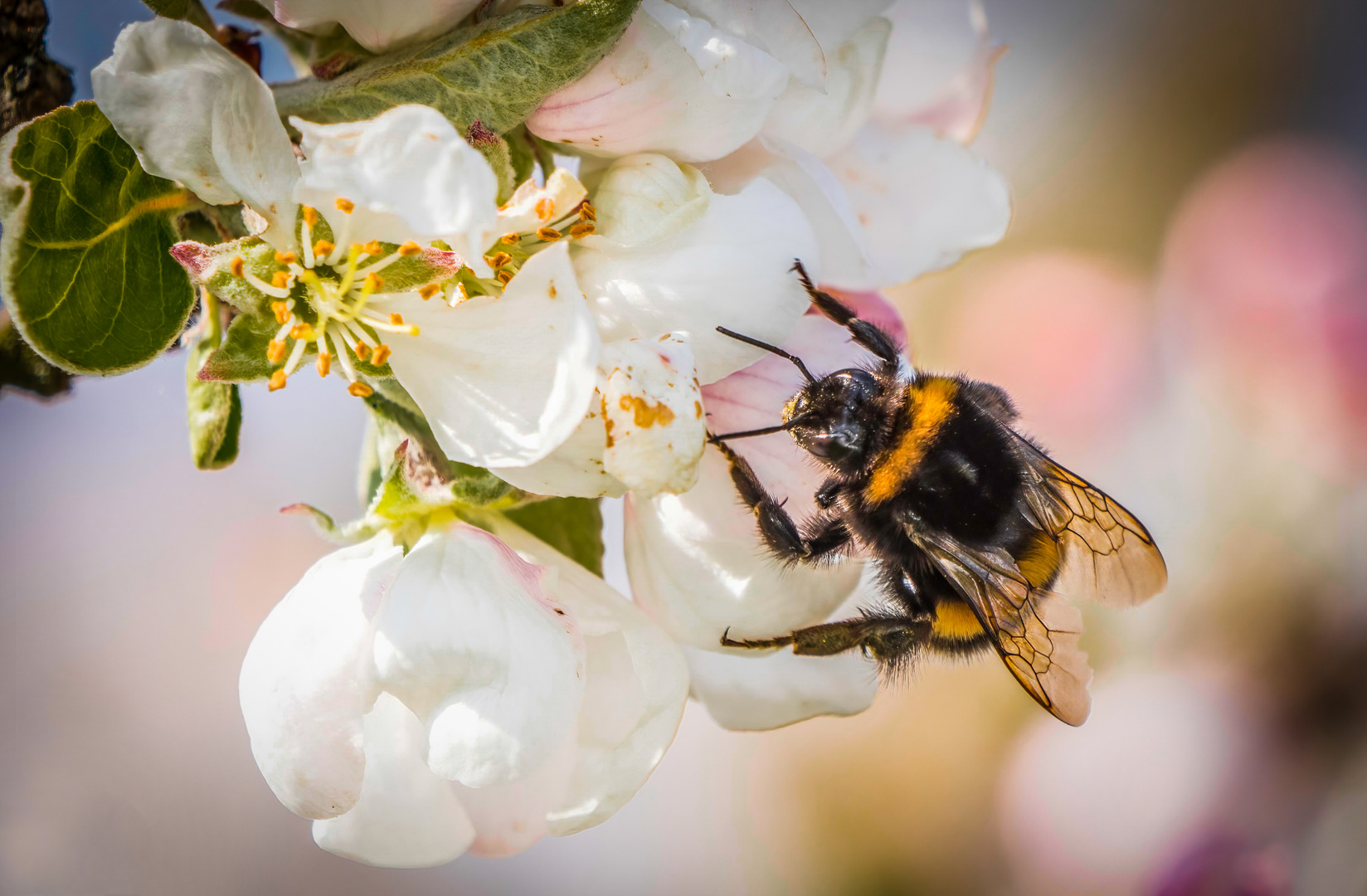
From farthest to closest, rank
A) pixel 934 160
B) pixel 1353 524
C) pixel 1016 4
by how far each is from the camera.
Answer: pixel 1016 4 → pixel 1353 524 → pixel 934 160

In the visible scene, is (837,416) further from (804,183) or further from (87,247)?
(87,247)

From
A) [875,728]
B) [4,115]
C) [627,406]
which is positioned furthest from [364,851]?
[875,728]

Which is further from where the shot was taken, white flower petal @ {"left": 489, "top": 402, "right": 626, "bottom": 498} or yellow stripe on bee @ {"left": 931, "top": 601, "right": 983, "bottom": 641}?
yellow stripe on bee @ {"left": 931, "top": 601, "right": 983, "bottom": 641}

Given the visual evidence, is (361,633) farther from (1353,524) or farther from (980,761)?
(1353,524)

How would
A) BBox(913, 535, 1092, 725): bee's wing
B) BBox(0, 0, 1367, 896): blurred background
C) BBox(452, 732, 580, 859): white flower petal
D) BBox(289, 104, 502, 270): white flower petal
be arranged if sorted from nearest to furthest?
BBox(289, 104, 502, 270): white flower petal, BBox(452, 732, 580, 859): white flower petal, BBox(913, 535, 1092, 725): bee's wing, BBox(0, 0, 1367, 896): blurred background

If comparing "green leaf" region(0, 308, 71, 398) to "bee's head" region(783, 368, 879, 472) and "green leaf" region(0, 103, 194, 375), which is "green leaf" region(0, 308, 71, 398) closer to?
"green leaf" region(0, 103, 194, 375)

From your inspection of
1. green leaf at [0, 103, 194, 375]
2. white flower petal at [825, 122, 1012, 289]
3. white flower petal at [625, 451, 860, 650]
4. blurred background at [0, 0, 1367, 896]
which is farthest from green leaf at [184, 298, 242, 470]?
blurred background at [0, 0, 1367, 896]

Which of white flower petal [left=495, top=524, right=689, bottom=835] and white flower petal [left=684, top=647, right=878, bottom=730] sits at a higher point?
white flower petal [left=495, top=524, right=689, bottom=835]
